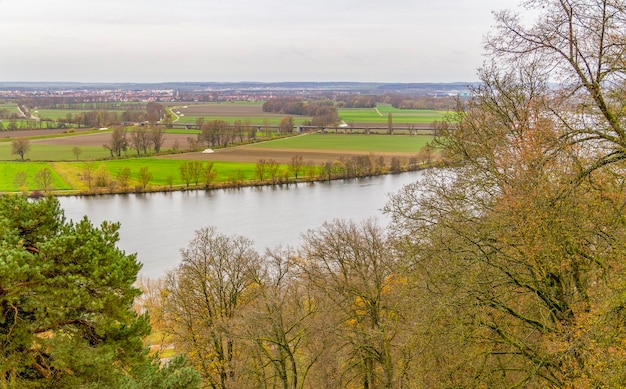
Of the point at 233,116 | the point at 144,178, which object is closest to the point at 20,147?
the point at 144,178

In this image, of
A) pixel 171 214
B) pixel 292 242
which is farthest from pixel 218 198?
pixel 292 242

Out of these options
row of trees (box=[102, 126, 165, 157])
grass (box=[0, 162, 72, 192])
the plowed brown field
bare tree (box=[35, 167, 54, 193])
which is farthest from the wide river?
row of trees (box=[102, 126, 165, 157])

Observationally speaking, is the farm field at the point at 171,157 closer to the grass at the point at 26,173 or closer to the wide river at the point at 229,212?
the grass at the point at 26,173

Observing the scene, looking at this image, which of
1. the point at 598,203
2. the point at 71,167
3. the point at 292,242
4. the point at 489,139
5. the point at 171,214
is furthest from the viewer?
the point at 71,167

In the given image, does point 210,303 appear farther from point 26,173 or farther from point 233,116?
point 233,116

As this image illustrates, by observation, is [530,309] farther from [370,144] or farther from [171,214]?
[370,144]

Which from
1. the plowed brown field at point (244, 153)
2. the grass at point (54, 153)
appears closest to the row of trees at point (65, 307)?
the plowed brown field at point (244, 153)
